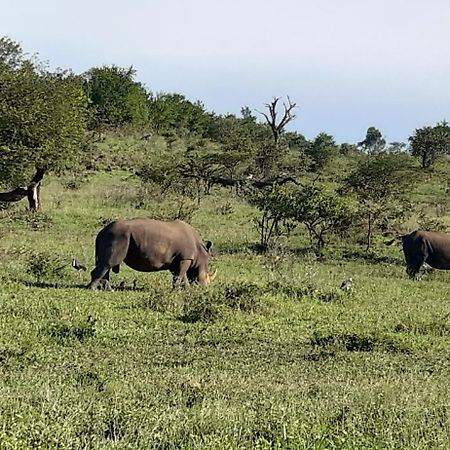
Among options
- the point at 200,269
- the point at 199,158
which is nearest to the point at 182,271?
the point at 200,269

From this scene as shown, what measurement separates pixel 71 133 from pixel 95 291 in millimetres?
12409

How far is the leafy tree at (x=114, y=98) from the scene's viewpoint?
5453 cm

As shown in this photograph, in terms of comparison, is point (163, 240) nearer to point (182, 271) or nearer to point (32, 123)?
point (182, 271)

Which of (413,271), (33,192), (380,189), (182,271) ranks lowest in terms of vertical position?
(413,271)

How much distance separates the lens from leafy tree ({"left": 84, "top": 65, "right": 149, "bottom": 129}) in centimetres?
5453

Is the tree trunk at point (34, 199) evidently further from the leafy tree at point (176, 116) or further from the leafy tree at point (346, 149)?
the leafy tree at point (346, 149)

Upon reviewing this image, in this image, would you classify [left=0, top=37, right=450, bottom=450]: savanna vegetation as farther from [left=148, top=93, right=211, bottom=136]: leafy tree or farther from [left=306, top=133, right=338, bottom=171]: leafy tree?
[left=148, top=93, right=211, bottom=136]: leafy tree

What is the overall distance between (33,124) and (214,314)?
501 inches

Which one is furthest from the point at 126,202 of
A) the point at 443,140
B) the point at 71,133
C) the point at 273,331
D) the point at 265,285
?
the point at 443,140

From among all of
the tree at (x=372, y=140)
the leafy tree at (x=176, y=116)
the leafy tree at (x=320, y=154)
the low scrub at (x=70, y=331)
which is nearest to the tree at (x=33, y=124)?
the low scrub at (x=70, y=331)

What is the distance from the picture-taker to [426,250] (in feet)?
78.2

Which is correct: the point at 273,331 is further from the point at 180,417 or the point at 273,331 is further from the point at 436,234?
the point at 436,234

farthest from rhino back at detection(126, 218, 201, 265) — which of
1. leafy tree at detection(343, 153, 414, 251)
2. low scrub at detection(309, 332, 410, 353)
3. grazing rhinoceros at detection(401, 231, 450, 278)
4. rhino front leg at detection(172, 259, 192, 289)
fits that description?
leafy tree at detection(343, 153, 414, 251)

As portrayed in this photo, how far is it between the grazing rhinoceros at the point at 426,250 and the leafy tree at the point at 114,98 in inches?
1283
